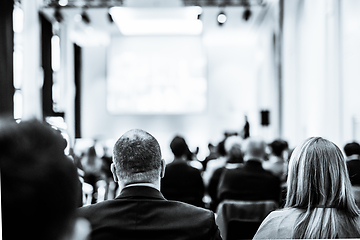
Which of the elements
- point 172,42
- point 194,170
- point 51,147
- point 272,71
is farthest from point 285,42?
point 51,147

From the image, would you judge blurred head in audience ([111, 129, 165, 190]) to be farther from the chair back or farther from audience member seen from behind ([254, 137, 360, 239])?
the chair back

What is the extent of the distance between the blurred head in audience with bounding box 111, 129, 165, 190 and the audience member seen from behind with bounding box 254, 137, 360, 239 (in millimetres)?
557

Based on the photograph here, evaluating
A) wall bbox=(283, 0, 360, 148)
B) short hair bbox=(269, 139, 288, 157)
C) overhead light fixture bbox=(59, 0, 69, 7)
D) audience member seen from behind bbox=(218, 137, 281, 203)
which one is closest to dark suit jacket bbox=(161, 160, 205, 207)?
audience member seen from behind bbox=(218, 137, 281, 203)

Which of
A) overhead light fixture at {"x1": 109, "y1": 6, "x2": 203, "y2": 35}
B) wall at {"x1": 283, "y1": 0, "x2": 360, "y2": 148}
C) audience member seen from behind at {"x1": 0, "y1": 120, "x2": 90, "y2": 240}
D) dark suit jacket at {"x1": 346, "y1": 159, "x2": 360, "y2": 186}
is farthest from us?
overhead light fixture at {"x1": 109, "y1": 6, "x2": 203, "y2": 35}

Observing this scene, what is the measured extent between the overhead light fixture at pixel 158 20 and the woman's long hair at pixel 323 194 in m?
8.58

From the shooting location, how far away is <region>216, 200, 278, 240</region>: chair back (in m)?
2.42

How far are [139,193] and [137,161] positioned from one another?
132 millimetres

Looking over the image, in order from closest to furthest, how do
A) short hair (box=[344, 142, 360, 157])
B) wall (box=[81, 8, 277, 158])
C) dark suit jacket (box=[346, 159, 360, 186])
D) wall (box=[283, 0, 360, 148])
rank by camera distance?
dark suit jacket (box=[346, 159, 360, 186]) → short hair (box=[344, 142, 360, 157]) → wall (box=[283, 0, 360, 148]) → wall (box=[81, 8, 277, 158])

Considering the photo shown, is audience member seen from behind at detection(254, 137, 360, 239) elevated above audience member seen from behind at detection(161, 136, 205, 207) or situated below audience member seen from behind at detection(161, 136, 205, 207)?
above

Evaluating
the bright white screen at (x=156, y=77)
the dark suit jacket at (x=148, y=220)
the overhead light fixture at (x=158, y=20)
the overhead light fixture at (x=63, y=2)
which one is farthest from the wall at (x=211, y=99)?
the dark suit jacket at (x=148, y=220)

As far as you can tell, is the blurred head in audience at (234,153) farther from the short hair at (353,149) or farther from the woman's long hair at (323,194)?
the woman's long hair at (323,194)

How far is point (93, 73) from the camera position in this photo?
13234mm

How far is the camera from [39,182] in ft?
2.03

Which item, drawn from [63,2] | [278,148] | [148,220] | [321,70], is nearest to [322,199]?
[148,220]
